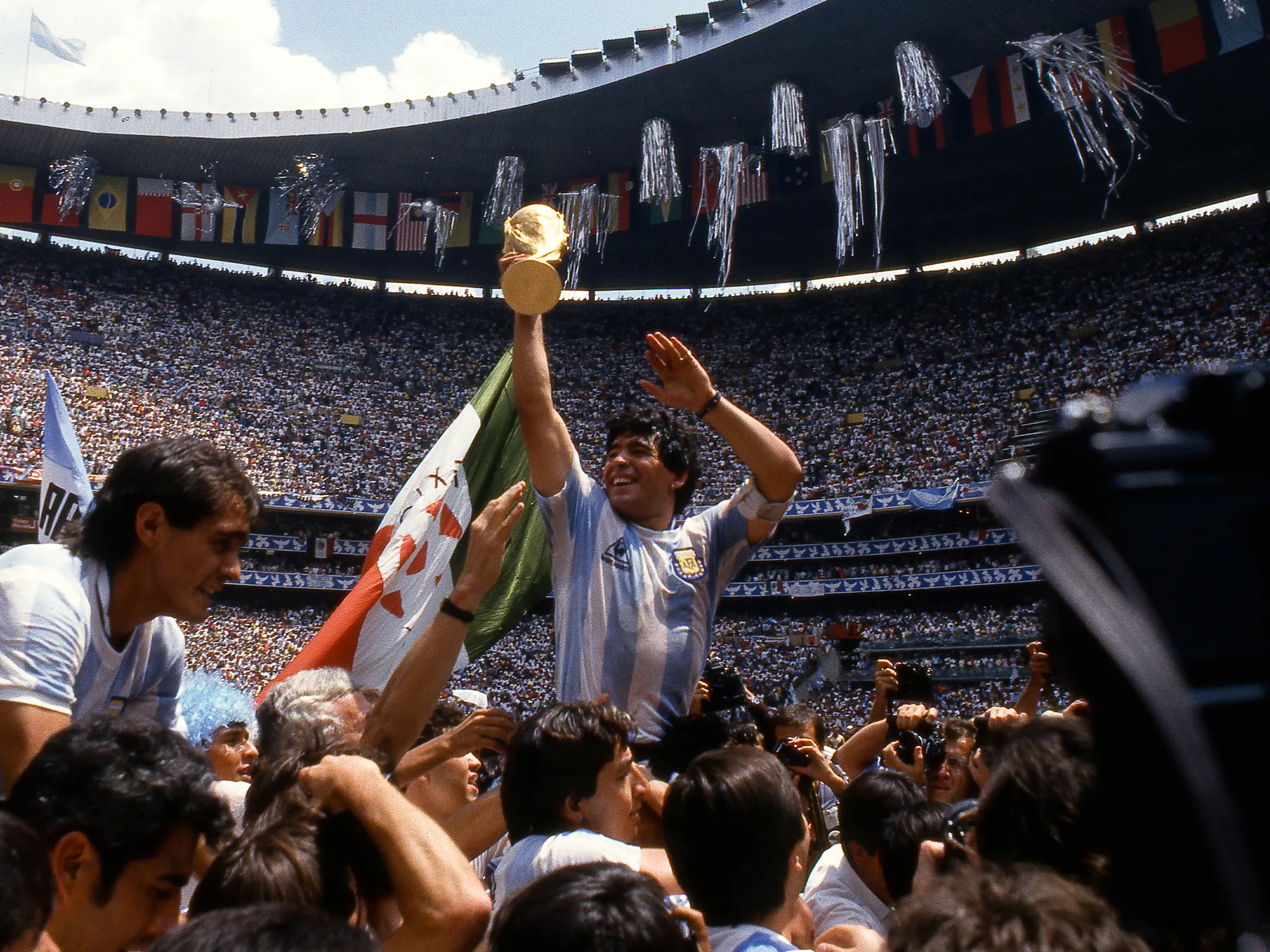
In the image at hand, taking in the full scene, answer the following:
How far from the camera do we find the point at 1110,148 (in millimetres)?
24125

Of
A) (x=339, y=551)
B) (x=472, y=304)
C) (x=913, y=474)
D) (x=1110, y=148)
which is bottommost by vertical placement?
(x=339, y=551)

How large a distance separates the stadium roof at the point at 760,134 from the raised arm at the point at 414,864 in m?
21.1

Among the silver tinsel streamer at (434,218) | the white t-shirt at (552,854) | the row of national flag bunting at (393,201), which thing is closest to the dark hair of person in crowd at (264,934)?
the white t-shirt at (552,854)

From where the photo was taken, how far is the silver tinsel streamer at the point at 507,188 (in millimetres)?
26234

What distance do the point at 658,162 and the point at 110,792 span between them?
77.6ft

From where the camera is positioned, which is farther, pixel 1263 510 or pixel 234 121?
pixel 234 121

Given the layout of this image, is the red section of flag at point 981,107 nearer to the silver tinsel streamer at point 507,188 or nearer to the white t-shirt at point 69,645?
the silver tinsel streamer at point 507,188

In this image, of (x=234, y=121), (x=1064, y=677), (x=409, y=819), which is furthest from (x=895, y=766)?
(x=234, y=121)

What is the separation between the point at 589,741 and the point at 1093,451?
6.26ft

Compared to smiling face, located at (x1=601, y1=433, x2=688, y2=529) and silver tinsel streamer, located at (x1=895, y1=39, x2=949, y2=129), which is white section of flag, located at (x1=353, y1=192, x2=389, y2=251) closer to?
silver tinsel streamer, located at (x1=895, y1=39, x2=949, y2=129)

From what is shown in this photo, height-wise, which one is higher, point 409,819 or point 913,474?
point 913,474

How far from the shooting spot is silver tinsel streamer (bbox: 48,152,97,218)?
27.3 metres

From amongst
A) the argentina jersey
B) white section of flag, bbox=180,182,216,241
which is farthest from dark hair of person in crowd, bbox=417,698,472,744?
white section of flag, bbox=180,182,216,241

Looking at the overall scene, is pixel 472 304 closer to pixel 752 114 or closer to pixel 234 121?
pixel 234 121
